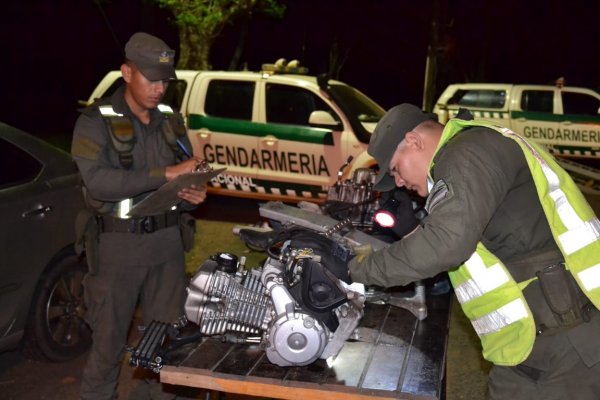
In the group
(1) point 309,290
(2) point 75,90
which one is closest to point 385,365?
(1) point 309,290

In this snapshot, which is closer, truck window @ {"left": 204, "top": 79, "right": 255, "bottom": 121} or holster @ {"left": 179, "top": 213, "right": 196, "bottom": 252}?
holster @ {"left": 179, "top": 213, "right": 196, "bottom": 252}

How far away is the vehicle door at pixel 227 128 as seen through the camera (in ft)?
30.7

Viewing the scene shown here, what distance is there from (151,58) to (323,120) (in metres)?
5.12

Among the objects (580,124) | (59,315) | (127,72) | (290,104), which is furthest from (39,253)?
(580,124)

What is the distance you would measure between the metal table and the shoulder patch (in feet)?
2.39

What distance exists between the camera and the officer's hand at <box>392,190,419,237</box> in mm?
3812

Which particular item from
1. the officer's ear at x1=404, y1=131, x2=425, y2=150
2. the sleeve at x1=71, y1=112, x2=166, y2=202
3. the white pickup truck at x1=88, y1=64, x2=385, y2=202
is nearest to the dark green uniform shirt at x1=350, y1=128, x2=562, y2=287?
the officer's ear at x1=404, y1=131, x2=425, y2=150

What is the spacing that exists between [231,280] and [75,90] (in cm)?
2536

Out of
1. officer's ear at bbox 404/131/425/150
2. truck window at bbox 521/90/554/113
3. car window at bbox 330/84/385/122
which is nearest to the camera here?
officer's ear at bbox 404/131/425/150

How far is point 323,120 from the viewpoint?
875cm

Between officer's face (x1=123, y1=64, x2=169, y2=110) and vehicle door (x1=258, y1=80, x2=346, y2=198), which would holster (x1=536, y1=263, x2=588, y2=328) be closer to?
officer's face (x1=123, y1=64, x2=169, y2=110)

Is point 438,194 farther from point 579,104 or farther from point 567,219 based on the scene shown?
point 579,104

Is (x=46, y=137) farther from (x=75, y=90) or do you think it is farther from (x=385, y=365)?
(x=385, y=365)

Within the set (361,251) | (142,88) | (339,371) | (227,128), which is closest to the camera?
(339,371)
